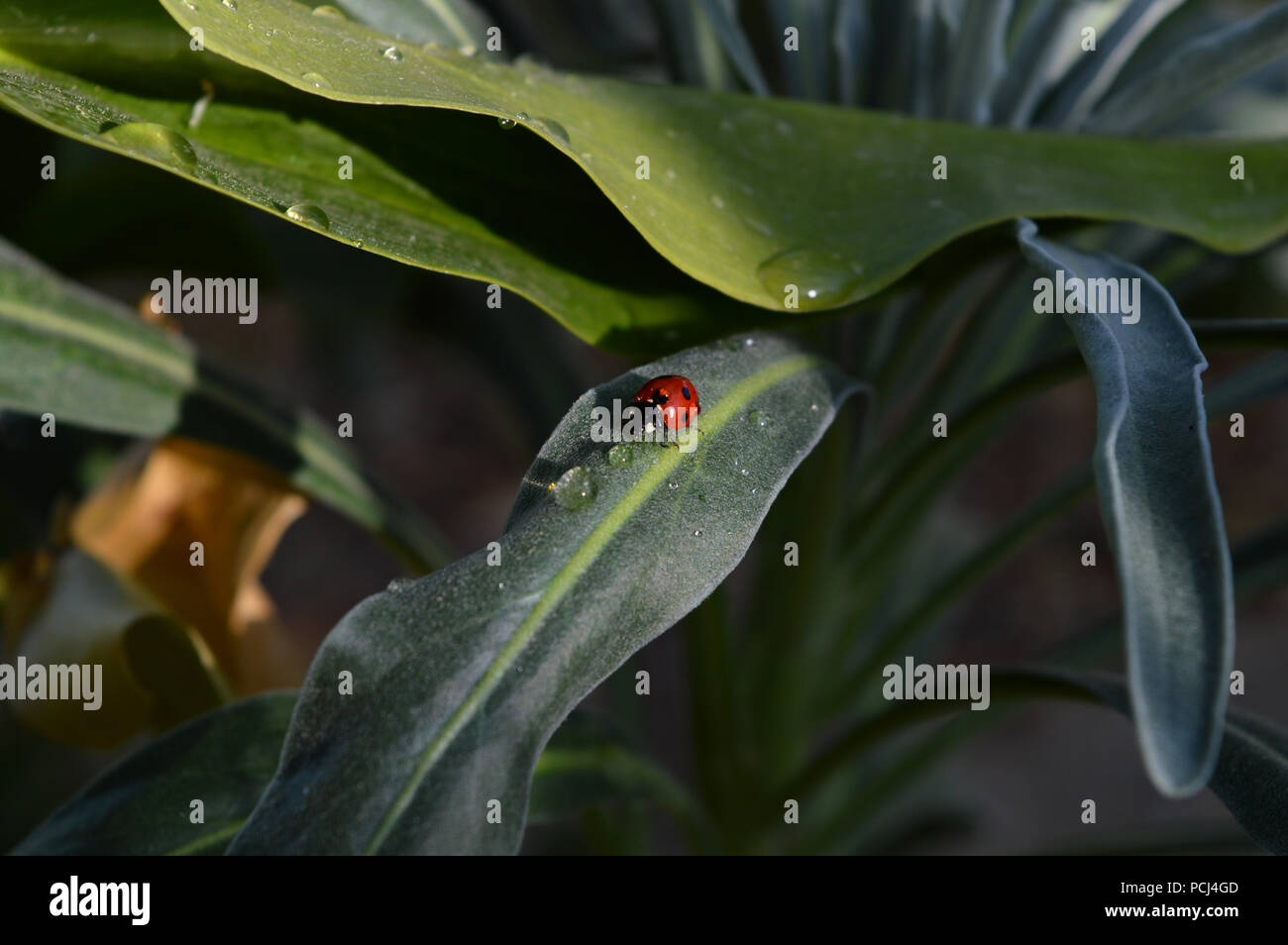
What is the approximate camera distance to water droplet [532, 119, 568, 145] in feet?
1.18

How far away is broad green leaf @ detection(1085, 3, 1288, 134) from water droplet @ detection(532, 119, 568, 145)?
1.12ft

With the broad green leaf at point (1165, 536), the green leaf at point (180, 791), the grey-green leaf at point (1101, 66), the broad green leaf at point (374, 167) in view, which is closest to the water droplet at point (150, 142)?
the broad green leaf at point (374, 167)

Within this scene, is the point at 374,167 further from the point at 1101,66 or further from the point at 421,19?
the point at 1101,66

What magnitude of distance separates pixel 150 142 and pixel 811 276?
10.7 inches

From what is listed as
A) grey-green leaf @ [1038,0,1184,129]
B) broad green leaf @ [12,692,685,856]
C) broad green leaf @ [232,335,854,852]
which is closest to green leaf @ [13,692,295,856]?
broad green leaf @ [12,692,685,856]

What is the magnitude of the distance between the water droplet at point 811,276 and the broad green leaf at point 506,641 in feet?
0.22

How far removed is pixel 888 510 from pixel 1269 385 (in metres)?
0.25

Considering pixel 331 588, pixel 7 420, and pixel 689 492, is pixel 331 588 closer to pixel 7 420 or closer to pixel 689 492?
pixel 7 420

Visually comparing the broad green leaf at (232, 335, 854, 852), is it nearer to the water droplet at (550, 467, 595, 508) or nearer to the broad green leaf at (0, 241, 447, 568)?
the water droplet at (550, 467, 595, 508)

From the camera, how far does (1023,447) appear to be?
178 centimetres

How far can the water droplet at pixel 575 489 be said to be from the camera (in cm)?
36

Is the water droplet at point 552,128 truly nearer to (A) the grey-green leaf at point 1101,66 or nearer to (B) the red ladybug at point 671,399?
(B) the red ladybug at point 671,399

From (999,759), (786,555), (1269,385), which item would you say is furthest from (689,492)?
(999,759)
